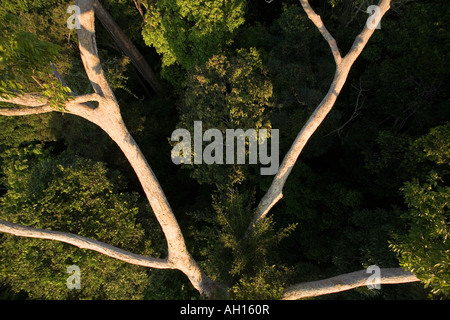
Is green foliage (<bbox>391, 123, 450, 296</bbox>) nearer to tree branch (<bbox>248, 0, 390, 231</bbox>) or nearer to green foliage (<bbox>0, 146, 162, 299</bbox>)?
tree branch (<bbox>248, 0, 390, 231</bbox>)

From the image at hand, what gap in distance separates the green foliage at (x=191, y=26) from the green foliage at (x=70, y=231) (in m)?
5.26

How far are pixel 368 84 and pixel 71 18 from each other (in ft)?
37.8

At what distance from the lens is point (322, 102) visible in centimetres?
776

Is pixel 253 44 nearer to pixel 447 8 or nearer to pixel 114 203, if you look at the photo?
pixel 447 8

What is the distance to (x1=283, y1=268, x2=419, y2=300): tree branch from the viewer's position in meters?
6.50

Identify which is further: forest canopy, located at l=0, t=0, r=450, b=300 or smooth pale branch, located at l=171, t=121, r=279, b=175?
smooth pale branch, located at l=171, t=121, r=279, b=175

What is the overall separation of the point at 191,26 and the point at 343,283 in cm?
1010

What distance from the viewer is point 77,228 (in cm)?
834

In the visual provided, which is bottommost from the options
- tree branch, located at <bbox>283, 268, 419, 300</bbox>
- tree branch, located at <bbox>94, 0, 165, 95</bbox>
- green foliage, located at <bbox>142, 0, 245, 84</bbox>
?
tree branch, located at <bbox>283, 268, 419, 300</bbox>

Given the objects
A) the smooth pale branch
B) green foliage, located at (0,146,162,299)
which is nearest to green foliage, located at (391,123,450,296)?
the smooth pale branch

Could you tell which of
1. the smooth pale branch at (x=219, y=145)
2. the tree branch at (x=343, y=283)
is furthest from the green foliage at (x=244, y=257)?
the smooth pale branch at (x=219, y=145)

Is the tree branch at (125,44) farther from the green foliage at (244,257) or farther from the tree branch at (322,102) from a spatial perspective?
the green foliage at (244,257)

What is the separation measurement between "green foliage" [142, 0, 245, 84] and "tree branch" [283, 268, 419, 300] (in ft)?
27.2

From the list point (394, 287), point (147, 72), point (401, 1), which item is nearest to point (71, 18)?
point (147, 72)
